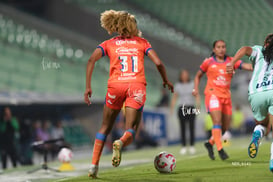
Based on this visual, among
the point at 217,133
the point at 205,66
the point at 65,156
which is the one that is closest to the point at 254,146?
the point at 217,133

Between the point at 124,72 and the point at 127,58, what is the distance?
0.18 m

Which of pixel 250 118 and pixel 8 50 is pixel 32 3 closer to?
pixel 8 50

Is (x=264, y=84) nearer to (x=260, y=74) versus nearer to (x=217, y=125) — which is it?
(x=260, y=74)

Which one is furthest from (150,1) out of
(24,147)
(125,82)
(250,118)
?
(125,82)

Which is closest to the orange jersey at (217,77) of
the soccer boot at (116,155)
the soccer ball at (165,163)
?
the soccer ball at (165,163)

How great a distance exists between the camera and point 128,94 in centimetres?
693

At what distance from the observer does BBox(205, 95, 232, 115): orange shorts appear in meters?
9.99

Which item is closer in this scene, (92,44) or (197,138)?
(197,138)

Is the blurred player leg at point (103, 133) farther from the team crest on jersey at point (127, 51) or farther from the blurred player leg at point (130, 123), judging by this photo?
the team crest on jersey at point (127, 51)

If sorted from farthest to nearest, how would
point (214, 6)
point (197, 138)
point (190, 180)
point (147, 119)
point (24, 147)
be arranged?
point (214, 6) → point (197, 138) → point (147, 119) → point (24, 147) → point (190, 180)

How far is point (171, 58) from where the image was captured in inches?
1318

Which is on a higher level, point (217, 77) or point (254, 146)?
point (217, 77)

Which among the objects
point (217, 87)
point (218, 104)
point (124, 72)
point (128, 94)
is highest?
point (217, 87)

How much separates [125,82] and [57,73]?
57.6 ft
